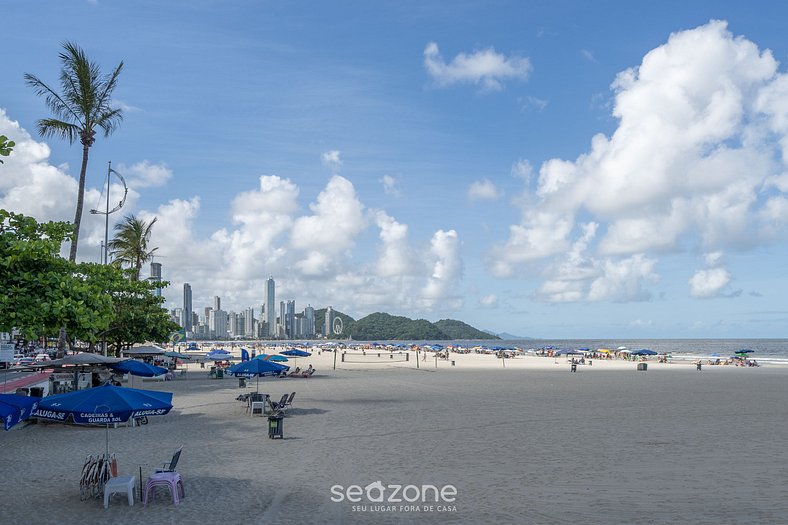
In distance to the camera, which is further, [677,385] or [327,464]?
[677,385]

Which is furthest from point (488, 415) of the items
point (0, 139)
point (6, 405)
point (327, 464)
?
point (0, 139)

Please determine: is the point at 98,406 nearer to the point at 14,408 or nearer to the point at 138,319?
the point at 14,408

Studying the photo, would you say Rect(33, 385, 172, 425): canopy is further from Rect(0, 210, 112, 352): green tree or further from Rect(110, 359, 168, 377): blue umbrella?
Rect(110, 359, 168, 377): blue umbrella

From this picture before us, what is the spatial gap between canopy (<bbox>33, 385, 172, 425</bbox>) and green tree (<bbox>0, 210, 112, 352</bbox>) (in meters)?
2.65

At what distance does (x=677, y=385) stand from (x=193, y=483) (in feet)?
103

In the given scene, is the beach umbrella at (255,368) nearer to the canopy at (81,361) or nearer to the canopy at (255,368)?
the canopy at (255,368)

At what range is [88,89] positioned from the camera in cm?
2688

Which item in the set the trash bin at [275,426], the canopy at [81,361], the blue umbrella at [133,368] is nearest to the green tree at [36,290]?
the trash bin at [275,426]

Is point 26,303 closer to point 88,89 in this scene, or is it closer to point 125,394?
point 125,394

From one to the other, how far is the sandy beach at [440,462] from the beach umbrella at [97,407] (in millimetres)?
1427

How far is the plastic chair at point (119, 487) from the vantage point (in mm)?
10000

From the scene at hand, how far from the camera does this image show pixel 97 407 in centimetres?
1021

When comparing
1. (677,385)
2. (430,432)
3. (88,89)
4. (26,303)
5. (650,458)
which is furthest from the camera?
(677,385)

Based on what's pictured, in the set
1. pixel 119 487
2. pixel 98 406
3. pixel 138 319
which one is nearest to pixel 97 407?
pixel 98 406
